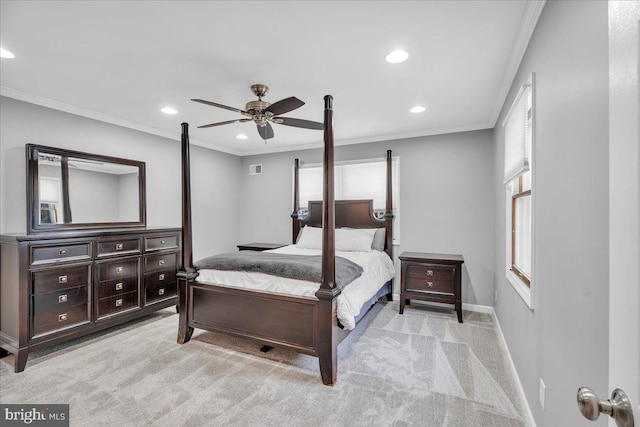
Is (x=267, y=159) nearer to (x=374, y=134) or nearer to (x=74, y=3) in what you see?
(x=374, y=134)

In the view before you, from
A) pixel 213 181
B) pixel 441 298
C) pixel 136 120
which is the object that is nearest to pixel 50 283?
pixel 136 120

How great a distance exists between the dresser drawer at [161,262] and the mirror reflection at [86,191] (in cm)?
63

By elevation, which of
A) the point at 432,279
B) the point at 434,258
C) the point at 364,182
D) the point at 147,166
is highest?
the point at 147,166

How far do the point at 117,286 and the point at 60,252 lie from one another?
67 cm

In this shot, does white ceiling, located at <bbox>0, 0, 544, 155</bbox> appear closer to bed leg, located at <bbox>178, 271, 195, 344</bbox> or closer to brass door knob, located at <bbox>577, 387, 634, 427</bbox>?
bed leg, located at <bbox>178, 271, 195, 344</bbox>

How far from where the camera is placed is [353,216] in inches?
183

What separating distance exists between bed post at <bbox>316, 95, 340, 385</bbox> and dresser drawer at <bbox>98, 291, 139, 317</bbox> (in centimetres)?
234

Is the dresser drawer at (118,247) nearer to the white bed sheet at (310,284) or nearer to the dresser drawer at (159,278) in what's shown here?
the dresser drawer at (159,278)

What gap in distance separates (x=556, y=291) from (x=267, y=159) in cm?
485

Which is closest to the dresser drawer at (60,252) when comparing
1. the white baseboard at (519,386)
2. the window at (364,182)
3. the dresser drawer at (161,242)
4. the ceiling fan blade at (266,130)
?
the dresser drawer at (161,242)

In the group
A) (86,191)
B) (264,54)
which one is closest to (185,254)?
(86,191)

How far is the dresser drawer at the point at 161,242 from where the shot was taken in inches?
143

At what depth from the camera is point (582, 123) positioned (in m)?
1.17

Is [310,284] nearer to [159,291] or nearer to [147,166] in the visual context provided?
[159,291]
